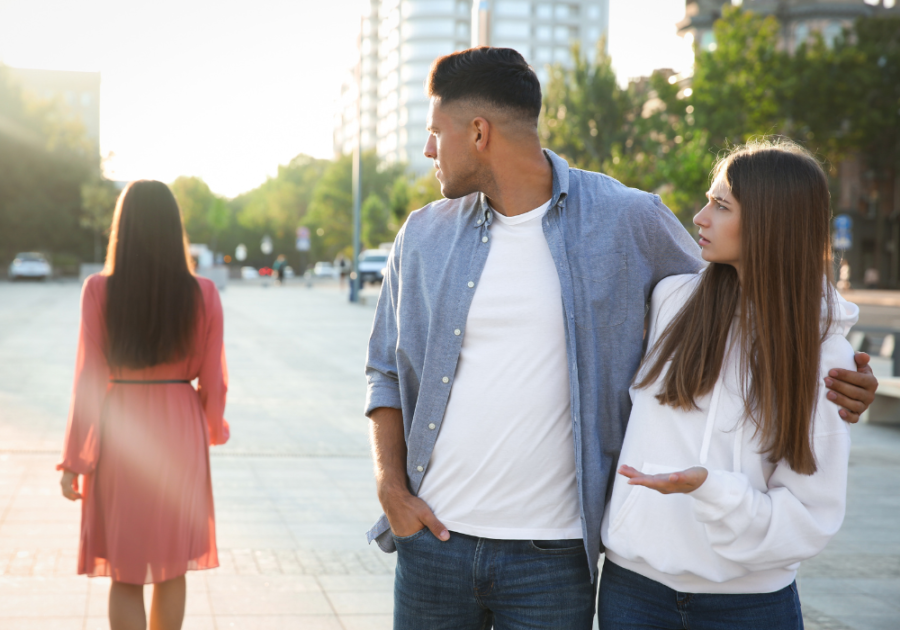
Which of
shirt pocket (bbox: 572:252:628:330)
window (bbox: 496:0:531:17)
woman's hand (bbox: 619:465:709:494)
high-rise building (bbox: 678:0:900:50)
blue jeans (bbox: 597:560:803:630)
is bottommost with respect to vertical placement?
blue jeans (bbox: 597:560:803:630)

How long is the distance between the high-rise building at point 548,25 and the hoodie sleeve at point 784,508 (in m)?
118

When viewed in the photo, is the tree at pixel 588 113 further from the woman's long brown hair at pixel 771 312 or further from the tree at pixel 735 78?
the woman's long brown hair at pixel 771 312

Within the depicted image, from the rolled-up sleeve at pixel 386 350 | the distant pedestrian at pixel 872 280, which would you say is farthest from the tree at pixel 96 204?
the rolled-up sleeve at pixel 386 350

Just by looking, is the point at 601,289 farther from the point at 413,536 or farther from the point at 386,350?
the point at 413,536

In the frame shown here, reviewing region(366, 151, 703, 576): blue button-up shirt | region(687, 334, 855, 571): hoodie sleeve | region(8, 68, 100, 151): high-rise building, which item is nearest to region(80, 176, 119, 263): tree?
region(366, 151, 703, 576): blue button-up shirt

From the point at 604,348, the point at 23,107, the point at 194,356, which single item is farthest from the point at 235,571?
the point at 23,107

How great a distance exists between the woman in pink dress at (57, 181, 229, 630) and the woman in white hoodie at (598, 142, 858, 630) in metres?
1.76

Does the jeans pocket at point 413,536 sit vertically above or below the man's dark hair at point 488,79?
below

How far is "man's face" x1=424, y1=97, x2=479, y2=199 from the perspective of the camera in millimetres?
2342

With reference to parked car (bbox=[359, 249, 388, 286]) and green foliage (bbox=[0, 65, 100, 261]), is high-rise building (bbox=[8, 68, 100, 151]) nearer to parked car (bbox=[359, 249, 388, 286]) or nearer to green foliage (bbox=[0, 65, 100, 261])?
green foliage (bbox=[0, 65, 100, 261])

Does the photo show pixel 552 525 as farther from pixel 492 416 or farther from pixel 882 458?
pixel 882 458

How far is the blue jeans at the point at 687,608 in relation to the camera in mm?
2090

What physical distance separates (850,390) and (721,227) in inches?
17.6

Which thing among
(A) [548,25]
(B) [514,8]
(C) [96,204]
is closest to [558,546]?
(C) [96,204]
